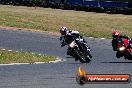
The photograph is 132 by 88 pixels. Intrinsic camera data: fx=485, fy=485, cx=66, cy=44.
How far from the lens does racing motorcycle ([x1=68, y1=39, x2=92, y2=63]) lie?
1260 cm

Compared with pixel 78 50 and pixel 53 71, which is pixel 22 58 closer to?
pixel 53 71

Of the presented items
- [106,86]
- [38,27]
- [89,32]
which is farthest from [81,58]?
[38,27]

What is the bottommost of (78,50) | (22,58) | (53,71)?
(22,58)

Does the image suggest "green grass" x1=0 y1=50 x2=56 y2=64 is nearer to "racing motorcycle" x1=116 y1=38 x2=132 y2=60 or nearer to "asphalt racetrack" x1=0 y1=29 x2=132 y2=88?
"asphalt racetrack" x1=0 y1=29 x2=132 y2=88

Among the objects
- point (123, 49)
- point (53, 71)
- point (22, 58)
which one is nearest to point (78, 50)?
point (123, 49)

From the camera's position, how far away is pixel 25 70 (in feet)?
56.2

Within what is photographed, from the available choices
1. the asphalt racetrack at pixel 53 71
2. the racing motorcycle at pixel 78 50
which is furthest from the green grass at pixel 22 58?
the racing motorcycle at pixel 78 50

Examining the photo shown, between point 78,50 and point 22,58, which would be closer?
point 78,50

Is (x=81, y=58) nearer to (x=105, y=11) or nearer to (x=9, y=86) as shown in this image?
(x=9, y=86)

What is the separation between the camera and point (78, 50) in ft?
42.4

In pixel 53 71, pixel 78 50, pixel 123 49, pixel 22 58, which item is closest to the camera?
pixel 78 50

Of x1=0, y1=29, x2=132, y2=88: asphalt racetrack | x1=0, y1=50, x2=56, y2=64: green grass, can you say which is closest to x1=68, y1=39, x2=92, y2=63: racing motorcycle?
x1=0, y1=29, x2=132, y2=88: asphalt racetrack

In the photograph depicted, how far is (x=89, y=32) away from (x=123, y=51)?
2639 centimetres

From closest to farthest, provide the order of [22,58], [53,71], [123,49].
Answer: [123,49]
[53,71]
[22,58]
